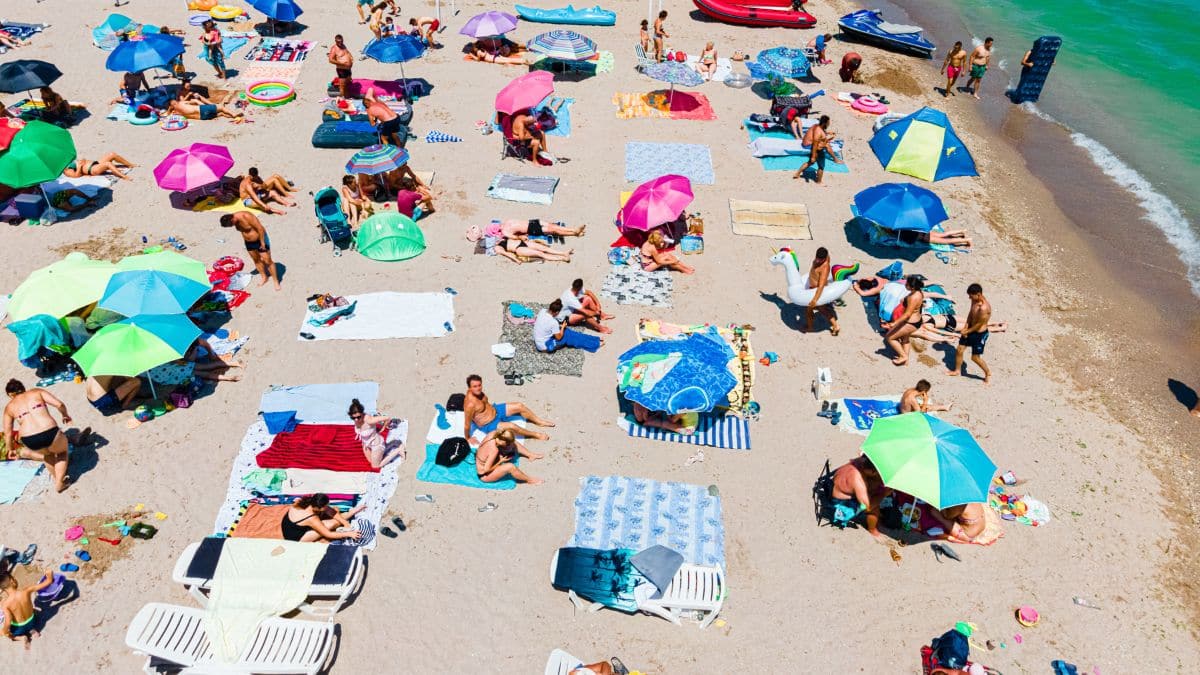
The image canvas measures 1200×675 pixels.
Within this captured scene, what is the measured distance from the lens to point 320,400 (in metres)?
10.9

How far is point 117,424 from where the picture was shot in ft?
34.7

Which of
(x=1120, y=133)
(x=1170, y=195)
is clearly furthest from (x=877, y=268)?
(x=1120, y=133)

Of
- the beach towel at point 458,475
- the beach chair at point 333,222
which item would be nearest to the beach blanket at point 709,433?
the beach towel at point 458,475

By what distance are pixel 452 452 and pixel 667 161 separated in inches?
403

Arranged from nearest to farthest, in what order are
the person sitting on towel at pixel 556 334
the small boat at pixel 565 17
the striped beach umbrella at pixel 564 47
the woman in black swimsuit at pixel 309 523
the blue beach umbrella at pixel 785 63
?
1. the woman in black swimsuit at pixel 309 523
2. the person sitting on towel at pixel 556 334
3. the blue beach umbrella at pixel 785 63
4. the striped beach umbrella at pixel 564 47
5. the small boat at pixel 565 17

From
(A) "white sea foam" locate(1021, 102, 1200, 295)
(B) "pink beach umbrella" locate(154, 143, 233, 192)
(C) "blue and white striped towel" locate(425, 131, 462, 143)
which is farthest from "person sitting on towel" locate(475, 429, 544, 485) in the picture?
(A) "white sea foam" locate(1021, 102, 1200, 295)

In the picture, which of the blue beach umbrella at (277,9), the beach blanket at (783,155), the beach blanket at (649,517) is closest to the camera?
the beach blanket at (649,517)

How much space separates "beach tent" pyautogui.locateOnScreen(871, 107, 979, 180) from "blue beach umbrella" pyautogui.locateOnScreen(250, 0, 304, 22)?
18.1 meters

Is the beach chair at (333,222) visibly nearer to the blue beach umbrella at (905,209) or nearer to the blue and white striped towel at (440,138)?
the blue and white striped towel at (440,138)

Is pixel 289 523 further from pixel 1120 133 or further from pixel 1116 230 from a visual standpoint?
pixel 1120 133

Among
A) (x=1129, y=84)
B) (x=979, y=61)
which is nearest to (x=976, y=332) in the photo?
(x=979, y=61)

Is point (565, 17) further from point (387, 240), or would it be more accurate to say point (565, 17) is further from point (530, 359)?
point (530, 359)

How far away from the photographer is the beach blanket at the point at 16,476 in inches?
372

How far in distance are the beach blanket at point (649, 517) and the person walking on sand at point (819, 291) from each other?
427 centimetres
